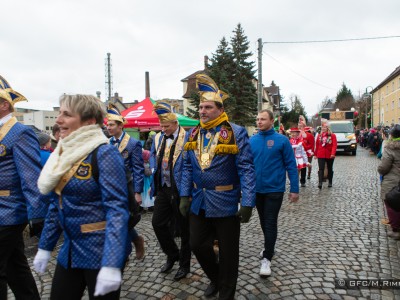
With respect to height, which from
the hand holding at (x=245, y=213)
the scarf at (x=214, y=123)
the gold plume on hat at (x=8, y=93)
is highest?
the gold plume on hat at (x=8, y=93)

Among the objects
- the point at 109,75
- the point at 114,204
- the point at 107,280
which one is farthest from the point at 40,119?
the point at 107,280

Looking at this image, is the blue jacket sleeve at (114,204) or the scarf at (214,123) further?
the scarf at (214,123)

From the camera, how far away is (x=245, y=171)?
308 centimetres

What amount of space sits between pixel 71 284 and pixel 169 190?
Result: 2.05 m

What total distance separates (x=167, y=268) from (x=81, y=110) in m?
2.67

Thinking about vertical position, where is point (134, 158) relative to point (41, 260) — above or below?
above

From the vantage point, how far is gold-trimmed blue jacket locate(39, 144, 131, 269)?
1.90m

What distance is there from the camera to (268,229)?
3.93 m

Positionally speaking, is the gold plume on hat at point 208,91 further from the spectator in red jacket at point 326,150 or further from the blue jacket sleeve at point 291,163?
the spectator in red jacket at point 326,150

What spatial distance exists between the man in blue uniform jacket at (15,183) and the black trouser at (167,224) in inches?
63.2

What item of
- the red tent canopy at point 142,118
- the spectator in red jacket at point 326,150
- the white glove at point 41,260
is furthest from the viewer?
the red tent canopy at point 142,118

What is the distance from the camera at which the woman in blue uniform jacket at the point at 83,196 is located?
1.91m

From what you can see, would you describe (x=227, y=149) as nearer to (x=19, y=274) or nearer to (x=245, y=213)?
(x=245, y=213)

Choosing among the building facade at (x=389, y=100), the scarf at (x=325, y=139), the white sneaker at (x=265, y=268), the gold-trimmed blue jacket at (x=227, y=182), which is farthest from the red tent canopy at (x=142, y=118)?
the building facade at (x=389, y=100)
